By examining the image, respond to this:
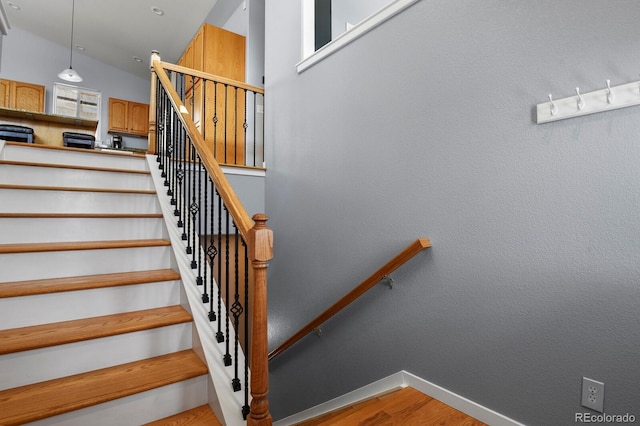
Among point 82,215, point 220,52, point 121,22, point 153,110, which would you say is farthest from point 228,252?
point 121,22

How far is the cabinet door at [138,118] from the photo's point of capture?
24.8 feet

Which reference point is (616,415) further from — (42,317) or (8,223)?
(8,223)

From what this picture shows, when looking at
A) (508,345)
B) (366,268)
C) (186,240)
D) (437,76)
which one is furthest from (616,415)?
(186,240)

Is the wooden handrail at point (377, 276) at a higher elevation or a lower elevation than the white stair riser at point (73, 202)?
lower

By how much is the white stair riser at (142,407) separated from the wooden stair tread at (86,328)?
1.02 feet

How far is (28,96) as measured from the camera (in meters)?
6.35

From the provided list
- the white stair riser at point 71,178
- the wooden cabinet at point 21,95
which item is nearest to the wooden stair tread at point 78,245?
the white stair riser at point 71,178

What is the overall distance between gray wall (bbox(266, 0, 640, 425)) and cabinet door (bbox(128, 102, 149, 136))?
642cm

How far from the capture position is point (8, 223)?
189cm

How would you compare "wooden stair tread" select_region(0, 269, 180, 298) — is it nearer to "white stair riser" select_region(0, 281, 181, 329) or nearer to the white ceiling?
"white stair riser" select_region(0, 281, 181, 329)

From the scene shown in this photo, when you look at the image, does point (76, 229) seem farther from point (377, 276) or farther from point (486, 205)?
point (486, 205)

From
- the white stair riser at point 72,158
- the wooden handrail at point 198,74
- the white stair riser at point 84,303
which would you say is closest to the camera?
the white stair riser at point 84,303

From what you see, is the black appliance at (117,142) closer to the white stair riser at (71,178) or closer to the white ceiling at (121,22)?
the white ceiling at (121,22)

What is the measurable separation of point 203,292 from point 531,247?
1.72 meters
